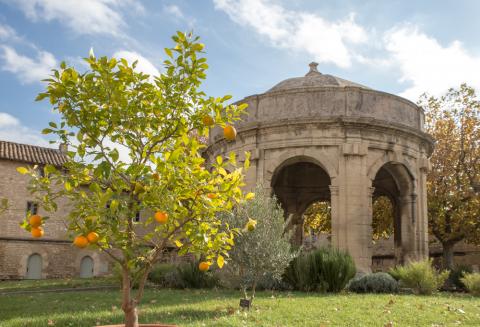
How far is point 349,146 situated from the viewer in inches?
624

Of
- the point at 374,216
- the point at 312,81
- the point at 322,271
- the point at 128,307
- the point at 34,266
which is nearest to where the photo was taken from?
the point at 128,307

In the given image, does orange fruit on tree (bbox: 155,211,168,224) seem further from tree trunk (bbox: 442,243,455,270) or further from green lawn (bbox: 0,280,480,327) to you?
tree trunk (bbox: 442,243,455,270)

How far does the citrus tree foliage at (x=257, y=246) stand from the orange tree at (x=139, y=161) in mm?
5098

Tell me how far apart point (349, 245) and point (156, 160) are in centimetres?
1204

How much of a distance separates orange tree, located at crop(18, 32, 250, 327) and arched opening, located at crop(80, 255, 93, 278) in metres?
27.5

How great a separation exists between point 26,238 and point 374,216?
773 inches

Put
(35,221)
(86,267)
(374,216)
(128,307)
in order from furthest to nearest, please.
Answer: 1. (86,267)
2. (374,216)
3. (128,307)
4. (35,221)

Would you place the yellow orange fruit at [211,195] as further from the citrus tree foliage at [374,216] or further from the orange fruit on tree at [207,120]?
the citrus tree foliage at [374,216]

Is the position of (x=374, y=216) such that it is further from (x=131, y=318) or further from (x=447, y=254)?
(x=131, y=318)

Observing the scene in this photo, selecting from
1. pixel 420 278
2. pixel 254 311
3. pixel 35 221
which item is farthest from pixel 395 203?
pixel 35 221

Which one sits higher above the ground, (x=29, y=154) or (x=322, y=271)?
(x=29, y=154)

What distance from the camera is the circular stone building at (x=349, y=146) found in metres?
15.6

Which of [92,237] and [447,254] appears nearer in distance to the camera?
[92,237]

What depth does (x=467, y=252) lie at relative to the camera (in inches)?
1143
